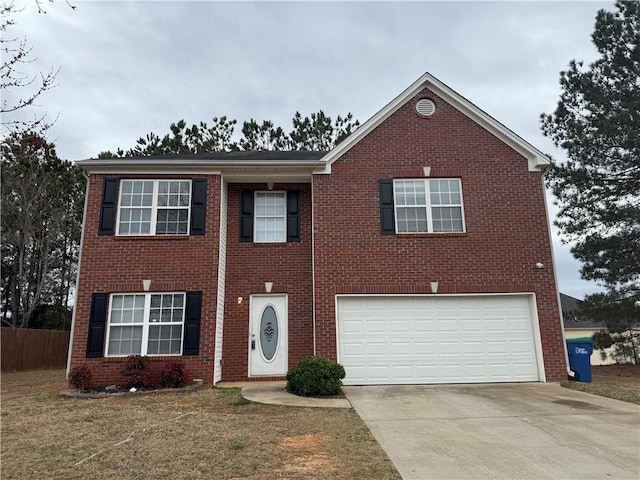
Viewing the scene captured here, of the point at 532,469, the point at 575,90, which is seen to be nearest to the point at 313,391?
the point at 532,469

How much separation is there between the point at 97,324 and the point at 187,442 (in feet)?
20.2

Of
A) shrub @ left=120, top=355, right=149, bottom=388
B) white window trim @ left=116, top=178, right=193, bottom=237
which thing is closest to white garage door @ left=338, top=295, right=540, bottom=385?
shrub @ left=120, top=355, right=149, bottom=388

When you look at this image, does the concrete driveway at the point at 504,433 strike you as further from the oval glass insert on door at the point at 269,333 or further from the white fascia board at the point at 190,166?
the white fascia board at the point at 190,166

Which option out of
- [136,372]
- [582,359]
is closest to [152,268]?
[136,372]

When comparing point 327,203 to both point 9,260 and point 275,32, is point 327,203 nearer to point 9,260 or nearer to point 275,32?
point 275,32

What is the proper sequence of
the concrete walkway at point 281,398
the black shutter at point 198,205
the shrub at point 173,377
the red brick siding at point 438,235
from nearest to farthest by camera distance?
the concrete walkway at point 281,398 → the shrub at point 173,377 → the red brick siding at point 438,235 → the black shutter at point 198,205

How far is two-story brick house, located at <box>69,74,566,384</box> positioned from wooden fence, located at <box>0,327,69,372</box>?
32.5ft

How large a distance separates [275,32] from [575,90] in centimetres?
1145

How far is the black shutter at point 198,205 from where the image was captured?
11117 millimetres

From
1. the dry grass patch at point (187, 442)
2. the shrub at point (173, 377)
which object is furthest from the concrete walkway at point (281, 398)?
the shrub at point (173, 377)

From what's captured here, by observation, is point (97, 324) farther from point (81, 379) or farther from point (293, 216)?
point (293, 216)

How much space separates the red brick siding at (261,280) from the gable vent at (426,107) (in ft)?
13.0

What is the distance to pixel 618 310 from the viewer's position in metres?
14.0

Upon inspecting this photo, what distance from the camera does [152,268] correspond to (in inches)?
426
